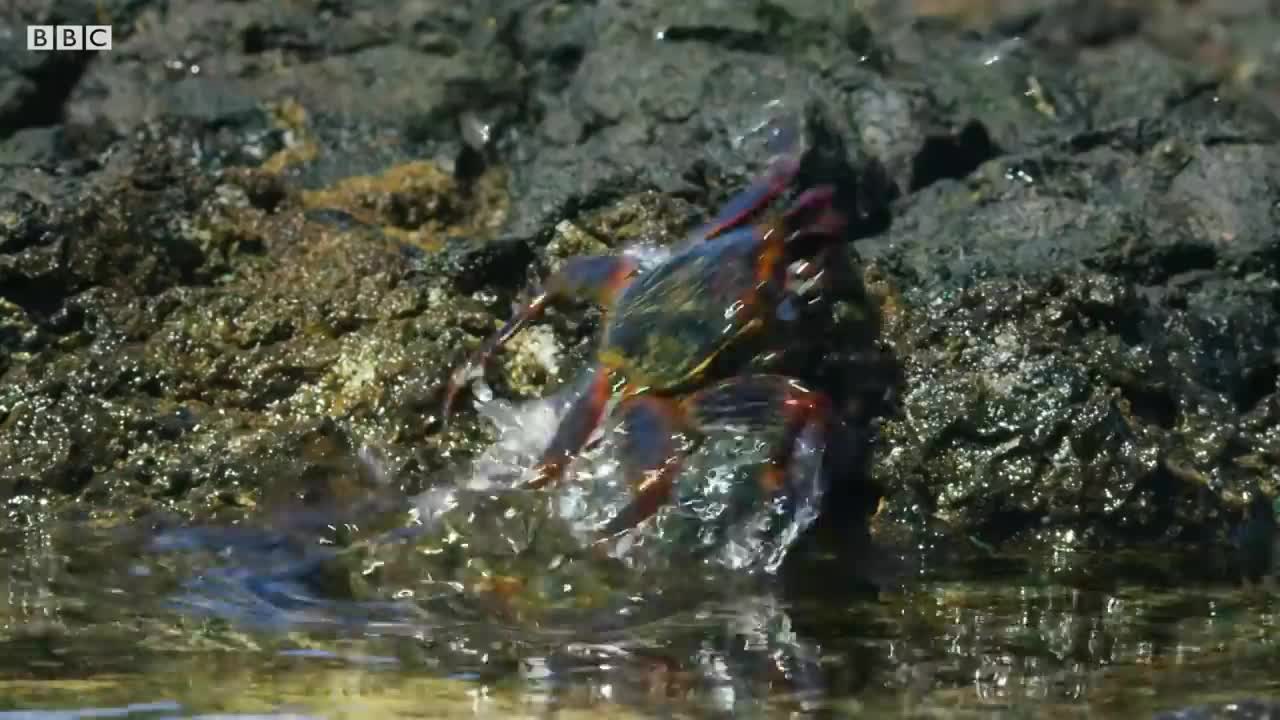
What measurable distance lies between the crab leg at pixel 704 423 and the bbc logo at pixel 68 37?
311cm

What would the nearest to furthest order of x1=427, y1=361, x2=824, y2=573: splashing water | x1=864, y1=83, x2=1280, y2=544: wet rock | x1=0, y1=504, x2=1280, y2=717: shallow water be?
1. x1=0, y1=504, x2=1280, y2=717: shallow water
2. x1=427, y1=361, x2=824, y2=573: splashing water
3. x1=864, y1=83, x2=1280, y2=544: wet rock

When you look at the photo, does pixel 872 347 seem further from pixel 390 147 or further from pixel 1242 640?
pixel 390 147

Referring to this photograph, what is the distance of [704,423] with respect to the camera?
507 centimetres

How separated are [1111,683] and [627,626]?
116 cm

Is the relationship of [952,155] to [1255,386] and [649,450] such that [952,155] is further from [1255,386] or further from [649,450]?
[649,450]

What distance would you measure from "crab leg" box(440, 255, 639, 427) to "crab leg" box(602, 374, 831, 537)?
17.7 inches

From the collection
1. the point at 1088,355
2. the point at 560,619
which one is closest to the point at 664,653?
the point at 560,619

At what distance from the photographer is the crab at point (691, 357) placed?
500 centimetres

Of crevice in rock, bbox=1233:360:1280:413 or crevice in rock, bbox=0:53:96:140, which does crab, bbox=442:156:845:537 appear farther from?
crevice in rock, bbox=0:53:96:140

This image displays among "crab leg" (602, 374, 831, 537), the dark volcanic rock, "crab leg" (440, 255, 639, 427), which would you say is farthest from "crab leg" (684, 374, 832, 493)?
"crab leg" (440, 255, 639, 427)

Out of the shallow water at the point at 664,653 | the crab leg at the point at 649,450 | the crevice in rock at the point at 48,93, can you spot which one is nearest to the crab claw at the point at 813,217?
the crab leg at the point at 649,450

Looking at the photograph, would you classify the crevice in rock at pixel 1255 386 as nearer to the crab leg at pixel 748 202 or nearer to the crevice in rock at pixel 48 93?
the crab leg at pixel 748 202

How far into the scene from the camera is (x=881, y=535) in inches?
205

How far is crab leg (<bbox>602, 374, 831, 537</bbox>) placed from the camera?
4.96 meters
